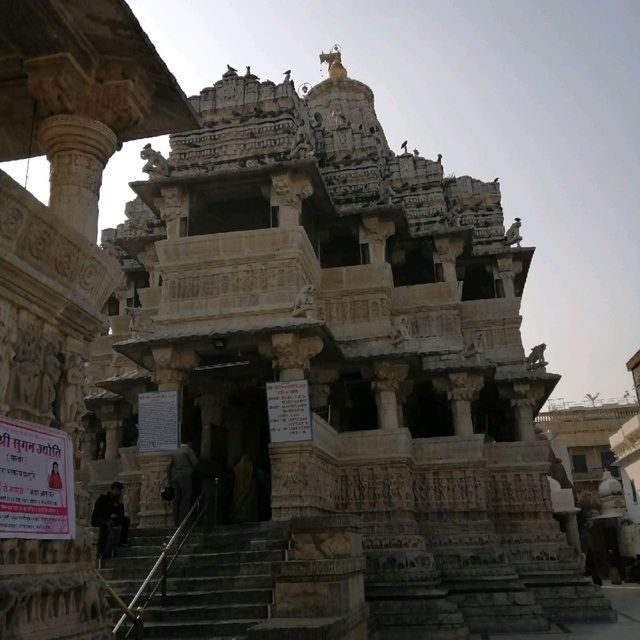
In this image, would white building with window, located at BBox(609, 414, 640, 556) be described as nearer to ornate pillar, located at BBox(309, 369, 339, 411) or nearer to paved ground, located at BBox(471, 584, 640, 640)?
paved ground, located at BBox(471, 584, 640, 640)

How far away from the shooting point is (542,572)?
53.0ft

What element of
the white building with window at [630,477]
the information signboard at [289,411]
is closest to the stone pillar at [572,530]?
the white building with window at [630,477]

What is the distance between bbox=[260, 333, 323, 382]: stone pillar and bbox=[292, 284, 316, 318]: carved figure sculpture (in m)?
0.58

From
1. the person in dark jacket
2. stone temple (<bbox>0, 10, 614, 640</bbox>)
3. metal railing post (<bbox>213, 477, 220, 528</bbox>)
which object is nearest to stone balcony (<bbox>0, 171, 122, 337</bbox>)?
stone temple (<bbox>0, 10, 614, 640</bbox>)

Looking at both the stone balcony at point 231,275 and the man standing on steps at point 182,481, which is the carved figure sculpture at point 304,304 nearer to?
the stone balcony at point 231,275

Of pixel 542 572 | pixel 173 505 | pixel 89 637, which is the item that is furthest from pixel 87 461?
pixel 89 637

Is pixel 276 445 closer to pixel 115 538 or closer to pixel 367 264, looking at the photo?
pixel 115 538

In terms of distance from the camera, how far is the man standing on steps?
39.9 ft

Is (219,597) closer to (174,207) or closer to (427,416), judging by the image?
(174,207)

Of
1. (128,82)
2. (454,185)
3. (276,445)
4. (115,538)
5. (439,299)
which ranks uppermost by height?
(454,185)

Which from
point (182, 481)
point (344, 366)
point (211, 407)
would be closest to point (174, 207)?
point (211, 407)

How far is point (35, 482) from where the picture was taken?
4723 mm

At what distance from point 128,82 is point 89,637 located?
452cm

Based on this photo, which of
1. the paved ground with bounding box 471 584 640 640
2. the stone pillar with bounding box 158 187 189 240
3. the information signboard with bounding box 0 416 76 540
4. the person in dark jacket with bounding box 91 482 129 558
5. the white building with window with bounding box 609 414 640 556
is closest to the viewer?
the information signboard with bounding box 0 416 76 540
